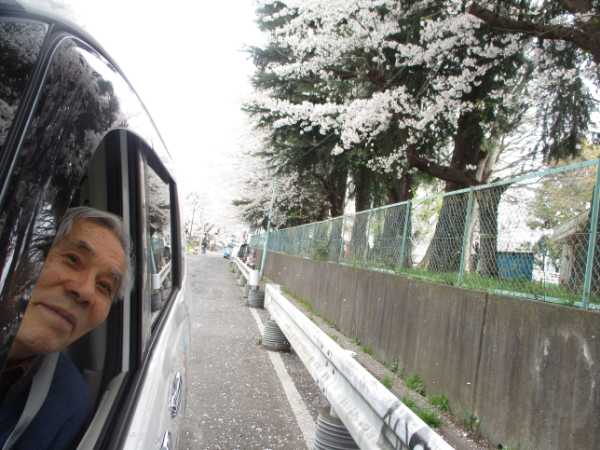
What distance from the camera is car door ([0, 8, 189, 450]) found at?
0.77 metres

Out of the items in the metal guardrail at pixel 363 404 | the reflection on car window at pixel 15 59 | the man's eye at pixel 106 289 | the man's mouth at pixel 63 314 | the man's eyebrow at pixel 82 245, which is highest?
the reflection on car window at pixel 15 59

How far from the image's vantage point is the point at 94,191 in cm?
163

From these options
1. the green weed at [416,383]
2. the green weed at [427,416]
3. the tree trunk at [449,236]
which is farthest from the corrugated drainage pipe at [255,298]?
the green weed at [427,416]

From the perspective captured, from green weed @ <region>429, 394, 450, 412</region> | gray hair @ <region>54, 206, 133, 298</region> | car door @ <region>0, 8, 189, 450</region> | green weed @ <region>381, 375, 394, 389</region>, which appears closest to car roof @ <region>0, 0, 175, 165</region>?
car door @ <region>0, 8, 189, 450</region>

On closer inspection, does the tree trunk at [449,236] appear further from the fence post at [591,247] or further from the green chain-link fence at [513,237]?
the fence post at [591,247]

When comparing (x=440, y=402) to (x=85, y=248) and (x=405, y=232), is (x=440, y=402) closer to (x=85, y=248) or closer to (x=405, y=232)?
(x=405, y=232)

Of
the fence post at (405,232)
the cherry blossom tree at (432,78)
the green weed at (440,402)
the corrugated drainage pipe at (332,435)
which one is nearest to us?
the corrugated drainage pipe at (332,435)

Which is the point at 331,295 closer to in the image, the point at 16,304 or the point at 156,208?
the point at 156,208

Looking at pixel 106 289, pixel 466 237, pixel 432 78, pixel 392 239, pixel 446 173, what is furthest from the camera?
pixel 446 173

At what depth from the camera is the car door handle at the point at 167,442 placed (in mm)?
1611

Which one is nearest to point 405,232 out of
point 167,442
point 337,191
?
point 167,442

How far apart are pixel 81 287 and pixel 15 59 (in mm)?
629

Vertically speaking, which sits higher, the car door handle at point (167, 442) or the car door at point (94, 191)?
the car door at point (94, 191)

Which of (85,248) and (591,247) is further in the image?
(591,247)
